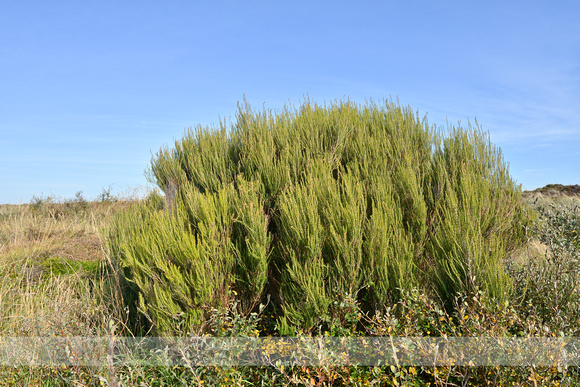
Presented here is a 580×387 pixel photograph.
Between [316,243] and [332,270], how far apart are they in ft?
1.23

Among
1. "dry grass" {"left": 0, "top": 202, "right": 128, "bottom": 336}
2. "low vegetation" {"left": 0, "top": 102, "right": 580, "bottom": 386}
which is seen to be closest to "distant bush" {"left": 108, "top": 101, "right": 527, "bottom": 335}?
"low vegetation" {"left": 0, "top": 102, "right": 580, "bottom": 386}

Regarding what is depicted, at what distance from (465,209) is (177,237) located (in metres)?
3.30

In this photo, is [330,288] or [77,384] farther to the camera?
[330,288]

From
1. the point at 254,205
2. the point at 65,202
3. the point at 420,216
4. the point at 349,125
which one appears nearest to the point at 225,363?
the point at 254,205

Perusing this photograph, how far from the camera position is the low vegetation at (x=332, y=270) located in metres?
3.93

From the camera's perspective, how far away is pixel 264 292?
188 inches

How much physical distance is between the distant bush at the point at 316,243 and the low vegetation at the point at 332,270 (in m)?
0.02

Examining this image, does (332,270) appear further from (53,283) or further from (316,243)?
(53,283)

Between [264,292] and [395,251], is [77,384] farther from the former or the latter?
[395,251]

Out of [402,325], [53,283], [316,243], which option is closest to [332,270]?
[316,243]

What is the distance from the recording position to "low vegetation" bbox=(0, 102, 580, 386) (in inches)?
155

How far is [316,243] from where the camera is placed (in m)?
4.21

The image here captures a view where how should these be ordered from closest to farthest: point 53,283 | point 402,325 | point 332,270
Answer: point 402,325 → point 332,270 → point 53,283

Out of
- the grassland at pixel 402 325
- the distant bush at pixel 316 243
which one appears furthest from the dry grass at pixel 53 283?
the distant bush at pixel 316 243
